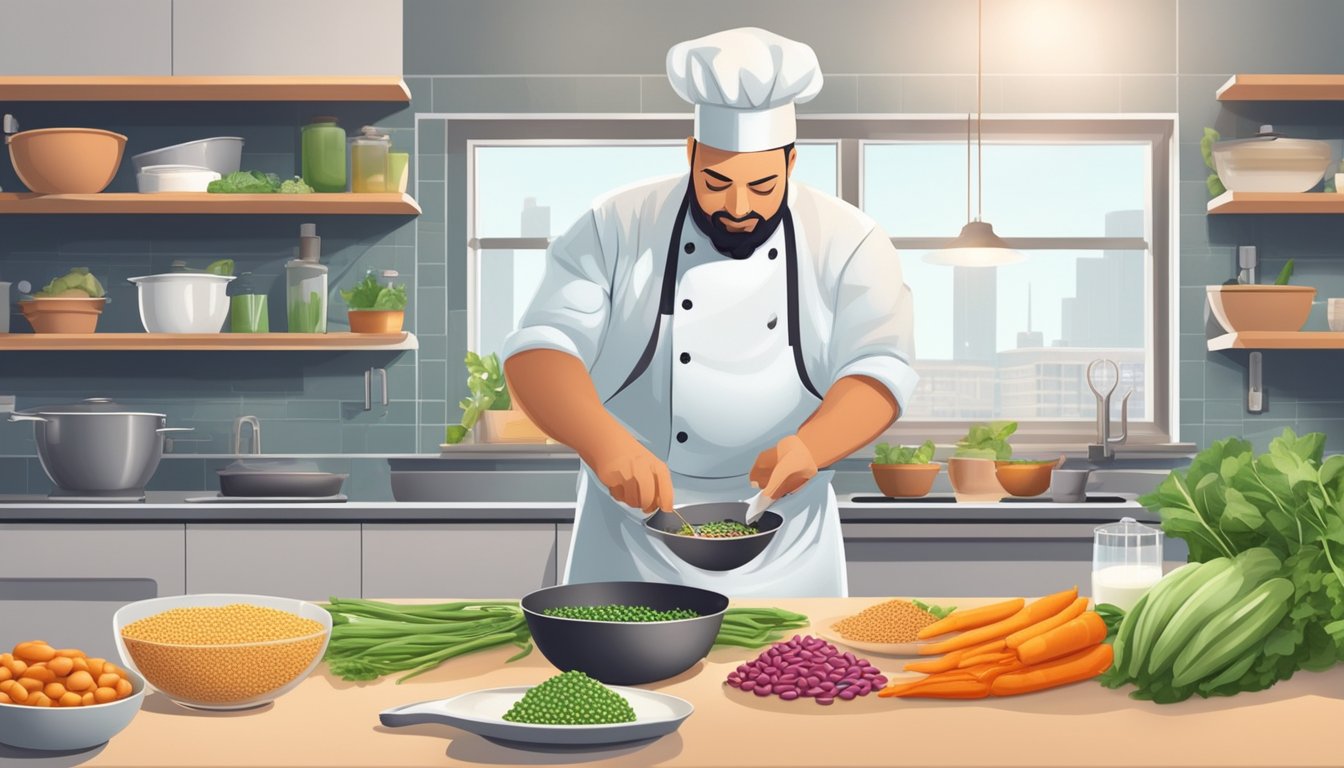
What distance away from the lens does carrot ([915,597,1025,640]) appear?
136 cm

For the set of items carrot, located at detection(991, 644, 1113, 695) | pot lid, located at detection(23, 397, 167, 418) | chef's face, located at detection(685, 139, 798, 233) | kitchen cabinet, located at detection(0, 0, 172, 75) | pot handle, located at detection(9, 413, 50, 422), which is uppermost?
kitchen cabinet, located at detection(0, 0, 172, 75)

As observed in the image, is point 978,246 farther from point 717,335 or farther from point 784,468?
point 784,468

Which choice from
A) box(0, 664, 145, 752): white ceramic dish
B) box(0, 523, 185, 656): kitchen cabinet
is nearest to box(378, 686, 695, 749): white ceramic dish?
box(0, 664, 145, 752): white ceramic dish

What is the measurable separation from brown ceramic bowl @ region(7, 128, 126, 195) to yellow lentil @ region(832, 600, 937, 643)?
2.98 meters

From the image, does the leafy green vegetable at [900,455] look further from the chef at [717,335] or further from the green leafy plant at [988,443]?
the chef at [717,335]

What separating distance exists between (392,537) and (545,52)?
1.76 metres

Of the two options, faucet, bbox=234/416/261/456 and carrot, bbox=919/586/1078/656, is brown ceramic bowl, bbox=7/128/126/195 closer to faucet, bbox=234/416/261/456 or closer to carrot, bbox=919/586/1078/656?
faucet, bbox=234/416/261/456

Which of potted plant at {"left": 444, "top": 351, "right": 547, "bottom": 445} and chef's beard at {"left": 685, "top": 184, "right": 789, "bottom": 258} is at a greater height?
chef's beard at {"left": 685, "top": 184, "right": 789, "bottom": 258}

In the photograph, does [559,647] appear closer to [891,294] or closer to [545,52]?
[891,294]

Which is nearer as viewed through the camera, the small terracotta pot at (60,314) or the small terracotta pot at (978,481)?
the small terracotta pot at (978,481)

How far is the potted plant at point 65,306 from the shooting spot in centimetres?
354

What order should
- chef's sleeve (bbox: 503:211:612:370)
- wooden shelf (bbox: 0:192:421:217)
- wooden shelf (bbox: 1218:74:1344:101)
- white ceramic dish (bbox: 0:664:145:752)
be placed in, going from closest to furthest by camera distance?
white ceramic dish (bbox: 0:664:145:752) → chef's sleeve (bbox: 503:211:612:370) → wooden shelf (bbox: 0:192:421:217) → wooden shelf (bbox: 1218:74:1344:101)

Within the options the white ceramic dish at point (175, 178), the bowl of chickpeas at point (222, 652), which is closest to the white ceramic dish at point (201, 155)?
the white ceramic dish at point (175, 178)

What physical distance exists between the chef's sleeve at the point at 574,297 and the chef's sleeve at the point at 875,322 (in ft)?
1.46
